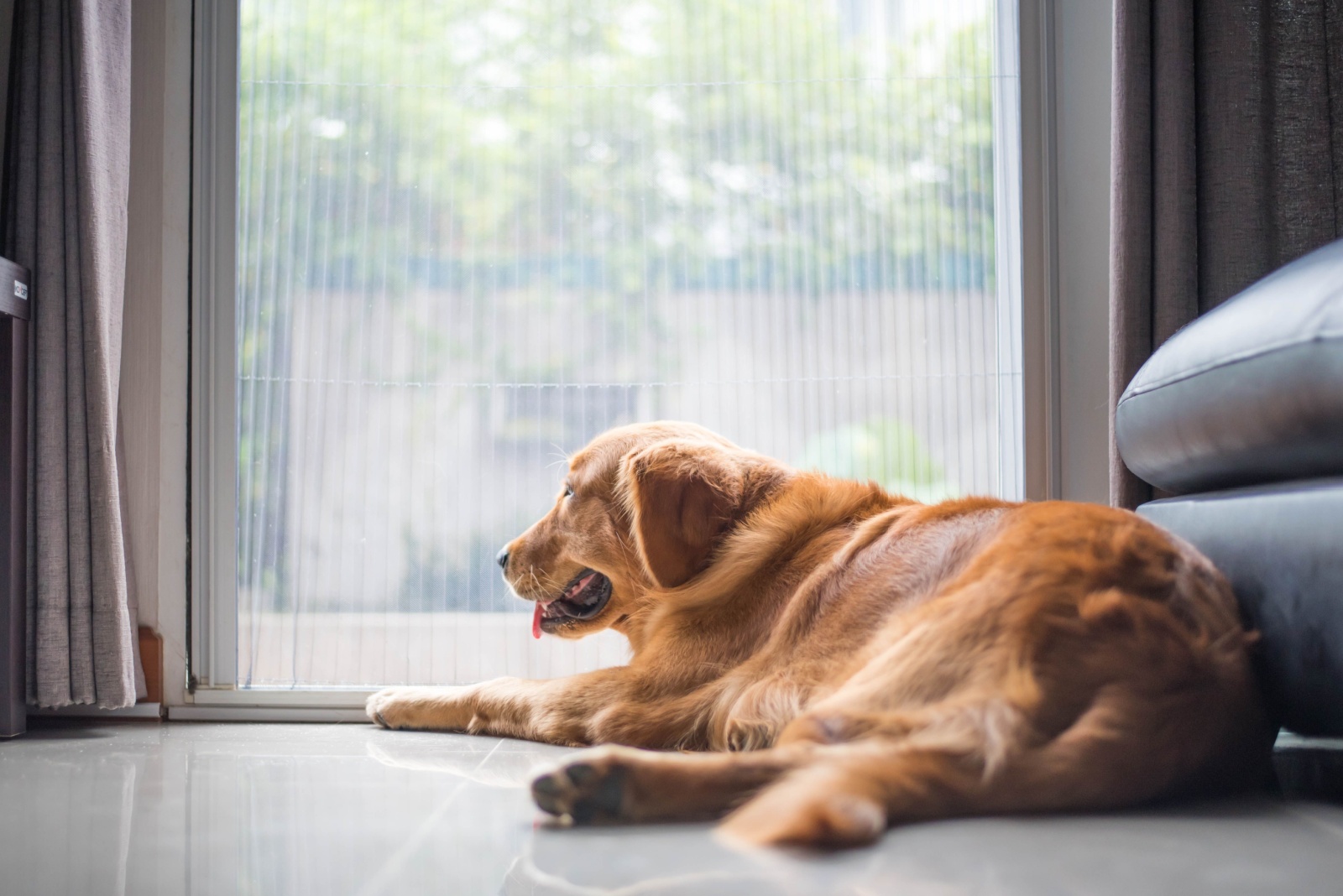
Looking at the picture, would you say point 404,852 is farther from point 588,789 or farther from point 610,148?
point 610,148

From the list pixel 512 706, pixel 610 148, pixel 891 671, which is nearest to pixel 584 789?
pixel 891 671

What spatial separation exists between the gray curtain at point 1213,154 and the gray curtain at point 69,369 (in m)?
2.04

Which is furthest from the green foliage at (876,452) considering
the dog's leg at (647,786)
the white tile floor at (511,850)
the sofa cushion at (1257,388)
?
the dog's leg at (647,786)

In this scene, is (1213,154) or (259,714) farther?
(259,714)

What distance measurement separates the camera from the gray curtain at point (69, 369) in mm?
1895

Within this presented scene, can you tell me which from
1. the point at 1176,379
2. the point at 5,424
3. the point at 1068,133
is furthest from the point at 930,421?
the point at 5,424

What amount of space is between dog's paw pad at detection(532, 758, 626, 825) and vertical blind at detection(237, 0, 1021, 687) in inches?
50.4

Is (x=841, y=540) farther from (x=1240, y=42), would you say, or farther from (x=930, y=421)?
(x=1240, y=42)

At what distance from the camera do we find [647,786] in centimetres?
98

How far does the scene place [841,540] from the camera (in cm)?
154

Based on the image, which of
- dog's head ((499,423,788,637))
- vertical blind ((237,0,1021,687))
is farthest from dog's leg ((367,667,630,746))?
vertical blind ((237,0,1021,687))

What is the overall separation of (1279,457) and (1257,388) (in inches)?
3.8

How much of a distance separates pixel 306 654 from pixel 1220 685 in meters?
1.89

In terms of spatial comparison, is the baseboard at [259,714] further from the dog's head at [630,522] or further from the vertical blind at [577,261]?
the dog's head at [630,522]
